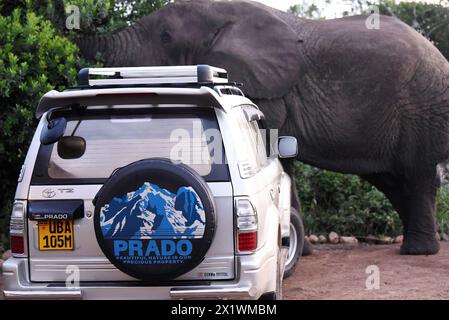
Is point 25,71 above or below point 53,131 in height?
below

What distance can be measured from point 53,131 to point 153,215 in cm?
89

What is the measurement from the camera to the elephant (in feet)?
33.4

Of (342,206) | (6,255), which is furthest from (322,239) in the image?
(6,255)

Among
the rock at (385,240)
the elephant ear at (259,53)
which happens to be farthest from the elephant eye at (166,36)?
the rock at (385,240)

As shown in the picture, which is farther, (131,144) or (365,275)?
(365,275)

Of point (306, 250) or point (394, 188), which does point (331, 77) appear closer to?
point (394, 188)

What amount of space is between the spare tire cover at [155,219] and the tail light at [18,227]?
53cm

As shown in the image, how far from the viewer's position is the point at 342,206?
1241 centimetres

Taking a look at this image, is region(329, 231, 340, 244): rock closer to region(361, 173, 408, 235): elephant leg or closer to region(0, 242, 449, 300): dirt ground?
region(0, 242, 449, 300): dirt ground

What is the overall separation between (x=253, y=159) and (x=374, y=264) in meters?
4.38

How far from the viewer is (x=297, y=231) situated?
29.2 feet

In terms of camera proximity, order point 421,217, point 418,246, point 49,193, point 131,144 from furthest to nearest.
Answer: point 421,217 < point 418,246 < point 131,144 < point 49,193

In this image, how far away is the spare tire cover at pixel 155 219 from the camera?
5.12 metres
